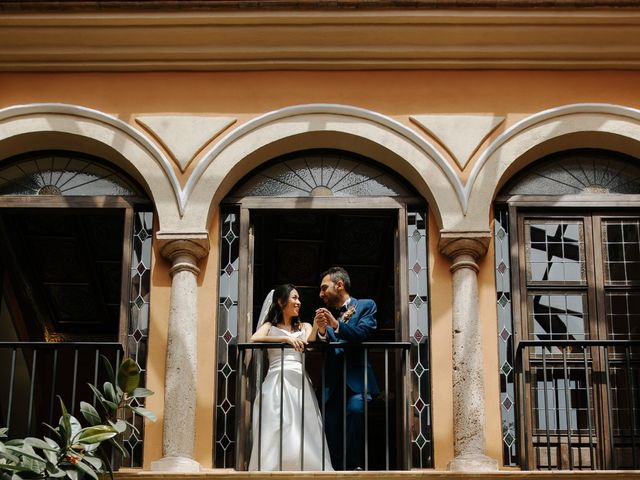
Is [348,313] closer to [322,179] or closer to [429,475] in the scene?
[322,179]

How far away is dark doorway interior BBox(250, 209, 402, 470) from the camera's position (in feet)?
45.5

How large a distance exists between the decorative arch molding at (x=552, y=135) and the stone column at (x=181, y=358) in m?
2.14

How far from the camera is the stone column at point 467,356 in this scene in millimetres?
10594

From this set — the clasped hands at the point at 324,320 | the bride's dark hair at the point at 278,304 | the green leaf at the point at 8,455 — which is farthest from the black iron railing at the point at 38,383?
the green leaf at the point at 8,455

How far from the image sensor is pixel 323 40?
458 inches

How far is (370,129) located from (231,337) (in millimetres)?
1842

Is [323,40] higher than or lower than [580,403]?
higher

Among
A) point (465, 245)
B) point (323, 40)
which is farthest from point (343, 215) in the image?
point (323, 40)

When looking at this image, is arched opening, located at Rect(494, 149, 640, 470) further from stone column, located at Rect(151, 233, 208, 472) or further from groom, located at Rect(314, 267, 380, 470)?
stone column, located at Rect(151, 233, 208, 472)

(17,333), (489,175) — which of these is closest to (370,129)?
(489,175)

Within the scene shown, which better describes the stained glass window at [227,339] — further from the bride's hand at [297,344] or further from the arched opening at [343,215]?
the bride's hand at [297,344]

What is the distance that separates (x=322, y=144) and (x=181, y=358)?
2.00 m

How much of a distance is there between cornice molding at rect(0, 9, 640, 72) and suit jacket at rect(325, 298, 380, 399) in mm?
1986

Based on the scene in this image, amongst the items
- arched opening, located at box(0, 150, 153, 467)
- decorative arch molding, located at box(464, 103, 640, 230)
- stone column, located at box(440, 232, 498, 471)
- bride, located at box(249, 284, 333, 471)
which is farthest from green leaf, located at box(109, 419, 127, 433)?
decorative arch molding, located at box(464, 103, 640, 230)
